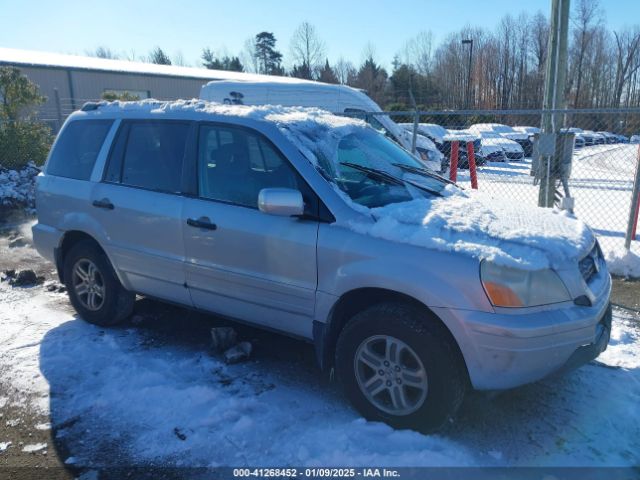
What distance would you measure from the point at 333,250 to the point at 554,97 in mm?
6491

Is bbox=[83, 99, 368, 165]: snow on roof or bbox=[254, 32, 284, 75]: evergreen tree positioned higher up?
bbox=[254, 32, 284, 75]: evergreen tree

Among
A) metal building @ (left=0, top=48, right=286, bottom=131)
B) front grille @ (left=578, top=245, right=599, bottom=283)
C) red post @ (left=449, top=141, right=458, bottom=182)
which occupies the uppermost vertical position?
metal building @ (left=0, top=48, right=286, bottom=131)

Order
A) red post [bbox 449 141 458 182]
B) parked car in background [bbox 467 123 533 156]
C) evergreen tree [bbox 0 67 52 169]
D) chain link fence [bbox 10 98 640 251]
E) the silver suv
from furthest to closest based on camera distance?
parked car in background [bbox 467 123 533 156] < evergreen tree [bbox 0 67 52 169] < red post [bbox 449 141 458 182] < chain link fence [bbox 10 98 640 251] < the silver suv

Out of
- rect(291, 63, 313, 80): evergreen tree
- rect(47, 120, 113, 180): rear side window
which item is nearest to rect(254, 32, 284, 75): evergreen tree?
rect(291, 63, 313, 80): evergreen tree

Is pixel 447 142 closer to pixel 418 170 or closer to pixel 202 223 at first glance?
pixel 418 170

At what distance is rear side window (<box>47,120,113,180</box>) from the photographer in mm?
4758

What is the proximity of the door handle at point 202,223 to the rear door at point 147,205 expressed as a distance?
0.47ft

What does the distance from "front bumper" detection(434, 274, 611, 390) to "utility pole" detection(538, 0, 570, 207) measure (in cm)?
485

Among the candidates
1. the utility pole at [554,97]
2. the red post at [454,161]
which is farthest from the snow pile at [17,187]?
the utility pole at [554,97]

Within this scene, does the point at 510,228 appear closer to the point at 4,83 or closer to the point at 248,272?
the point at 248,272

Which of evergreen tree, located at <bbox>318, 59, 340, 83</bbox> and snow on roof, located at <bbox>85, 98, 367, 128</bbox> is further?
evergreen tree, located at <bbox>318, 59, 340, 83</bbox>

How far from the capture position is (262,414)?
3.43 meters

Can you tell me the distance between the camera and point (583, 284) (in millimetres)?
3119

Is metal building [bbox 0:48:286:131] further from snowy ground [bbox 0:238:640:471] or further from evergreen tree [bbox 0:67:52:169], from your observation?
snowy ground [bbox 0:238:640:471]
